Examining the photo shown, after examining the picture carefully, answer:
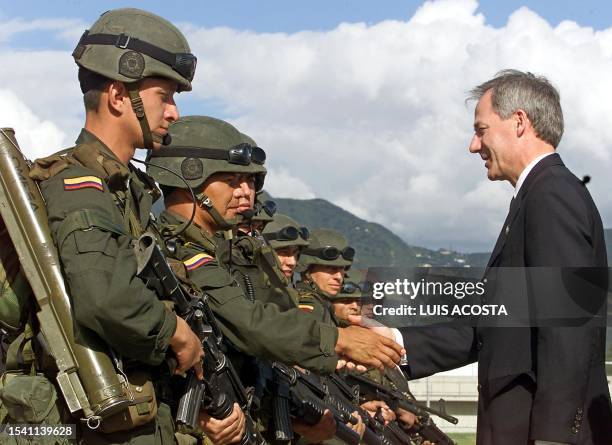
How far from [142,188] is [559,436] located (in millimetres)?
2500

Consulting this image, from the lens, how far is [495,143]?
6.13m

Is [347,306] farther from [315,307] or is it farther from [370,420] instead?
[370,420]

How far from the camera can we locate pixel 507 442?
5789 millimetres

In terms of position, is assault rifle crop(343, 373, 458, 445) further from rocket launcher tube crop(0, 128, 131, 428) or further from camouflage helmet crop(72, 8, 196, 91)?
rocket launcher tube crop(0, 128, 131, 428)

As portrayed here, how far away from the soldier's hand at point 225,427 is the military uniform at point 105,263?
0.63 meters

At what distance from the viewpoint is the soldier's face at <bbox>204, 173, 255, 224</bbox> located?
7.55 meters

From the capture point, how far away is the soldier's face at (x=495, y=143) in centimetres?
610

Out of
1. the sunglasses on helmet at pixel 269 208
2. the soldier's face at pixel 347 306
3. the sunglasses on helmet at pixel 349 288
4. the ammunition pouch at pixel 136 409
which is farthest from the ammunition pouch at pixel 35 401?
the sunglasses on helmet at pixel 349 288

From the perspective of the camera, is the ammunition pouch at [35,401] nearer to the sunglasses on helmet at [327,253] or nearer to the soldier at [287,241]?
the soldier at [287,241]

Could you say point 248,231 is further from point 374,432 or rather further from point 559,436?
point 559,436

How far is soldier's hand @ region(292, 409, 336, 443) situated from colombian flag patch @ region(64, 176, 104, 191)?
10.4 ft

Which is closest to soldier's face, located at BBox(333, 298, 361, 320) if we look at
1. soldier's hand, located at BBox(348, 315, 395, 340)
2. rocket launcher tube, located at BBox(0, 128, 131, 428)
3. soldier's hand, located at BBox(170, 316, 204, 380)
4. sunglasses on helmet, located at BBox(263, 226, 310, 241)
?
sunglasses on helmet, located at BBox(263, 226, 310, 241)

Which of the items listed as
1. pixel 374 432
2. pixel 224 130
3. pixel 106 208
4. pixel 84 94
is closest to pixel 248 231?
pixel 224 130

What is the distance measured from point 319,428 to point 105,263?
3.50 metres
